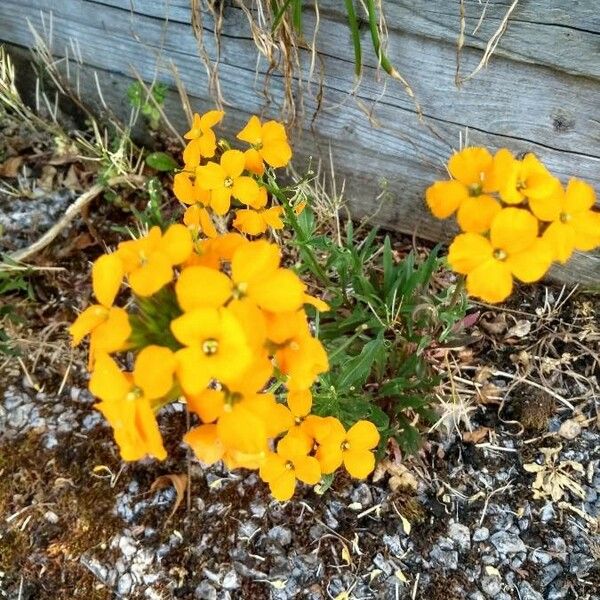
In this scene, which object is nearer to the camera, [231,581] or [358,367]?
[358,367]

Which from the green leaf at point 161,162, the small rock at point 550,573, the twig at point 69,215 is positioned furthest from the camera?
the green leaf at point 161,162

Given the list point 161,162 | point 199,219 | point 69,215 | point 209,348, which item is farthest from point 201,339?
point 161,162

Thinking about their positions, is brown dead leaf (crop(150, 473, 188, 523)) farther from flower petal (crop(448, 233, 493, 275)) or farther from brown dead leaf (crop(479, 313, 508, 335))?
flower petal (crop(448, 233, 493, 275))

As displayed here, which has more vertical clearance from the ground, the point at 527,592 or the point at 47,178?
the point at 47,178

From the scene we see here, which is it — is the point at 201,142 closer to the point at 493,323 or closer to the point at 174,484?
the point at 174,484

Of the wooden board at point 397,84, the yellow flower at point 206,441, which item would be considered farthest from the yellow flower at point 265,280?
the wooden board at point 397,84

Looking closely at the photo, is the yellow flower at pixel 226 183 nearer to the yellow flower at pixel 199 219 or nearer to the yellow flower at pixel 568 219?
the yellow flower at pixel 199 219
